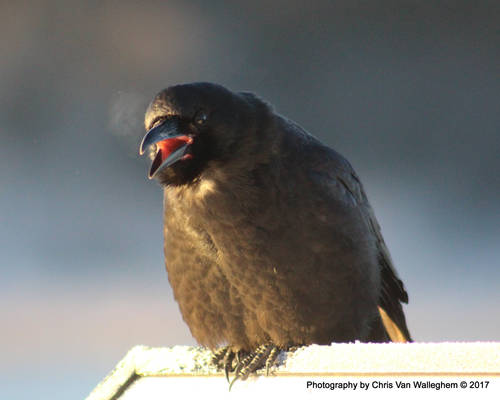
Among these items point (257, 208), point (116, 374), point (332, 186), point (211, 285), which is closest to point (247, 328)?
point (211, 285)

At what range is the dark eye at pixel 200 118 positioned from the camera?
5.00 m

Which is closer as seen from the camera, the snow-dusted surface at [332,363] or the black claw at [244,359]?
the snow-dusted surface at [332,363]

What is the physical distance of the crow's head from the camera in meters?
4.92

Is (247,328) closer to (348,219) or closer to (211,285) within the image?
(211,285)

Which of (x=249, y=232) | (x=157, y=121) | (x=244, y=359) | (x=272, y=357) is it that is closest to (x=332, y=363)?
(x=272, y=357)

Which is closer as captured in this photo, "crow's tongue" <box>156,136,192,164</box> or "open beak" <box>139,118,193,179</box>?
"open beak" <box>139,118,193,179</box>

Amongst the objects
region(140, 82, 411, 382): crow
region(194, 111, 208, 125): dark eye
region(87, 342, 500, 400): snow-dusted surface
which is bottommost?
region(87, 342, 500, 400): snow-dusted surface

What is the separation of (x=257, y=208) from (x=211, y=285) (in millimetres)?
712

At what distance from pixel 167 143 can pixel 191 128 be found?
0.21 meters

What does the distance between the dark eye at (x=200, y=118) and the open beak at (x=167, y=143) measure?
14 centimetres

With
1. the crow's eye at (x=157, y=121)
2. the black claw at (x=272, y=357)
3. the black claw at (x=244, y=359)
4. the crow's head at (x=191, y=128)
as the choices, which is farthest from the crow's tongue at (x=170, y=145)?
the black claw at (x=272, y=357)

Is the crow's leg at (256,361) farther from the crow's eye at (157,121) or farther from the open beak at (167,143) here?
the crow's eye at (157,121)

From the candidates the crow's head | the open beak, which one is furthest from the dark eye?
the open beak

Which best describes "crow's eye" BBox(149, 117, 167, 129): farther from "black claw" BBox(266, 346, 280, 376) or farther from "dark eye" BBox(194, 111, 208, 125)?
"black claw" BBox(266, 346, 280, 376)
